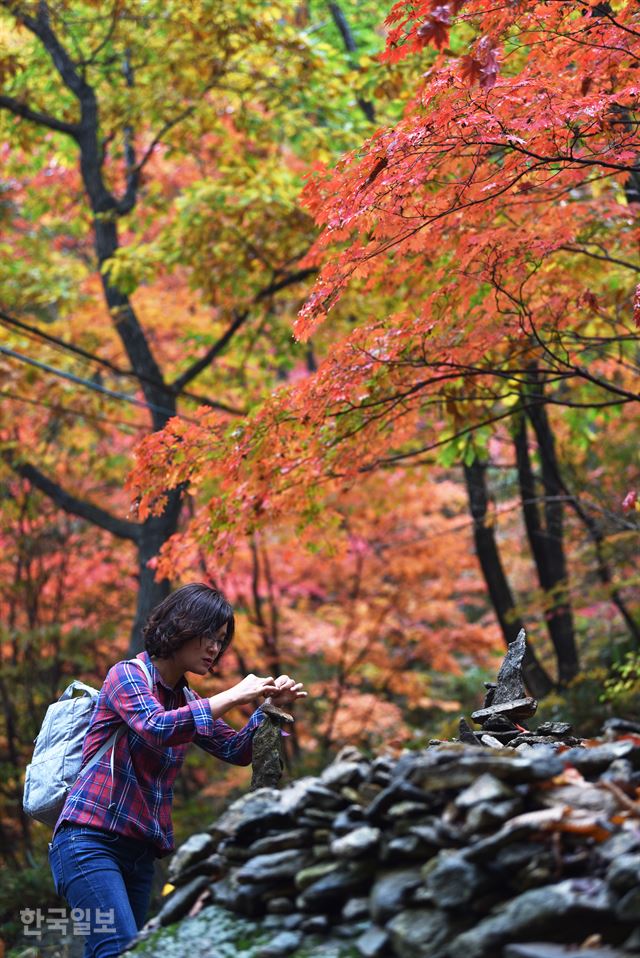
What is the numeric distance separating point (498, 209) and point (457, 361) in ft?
2.64

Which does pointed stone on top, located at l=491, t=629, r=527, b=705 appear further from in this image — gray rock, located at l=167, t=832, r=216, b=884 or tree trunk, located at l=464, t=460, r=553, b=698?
tree trunk, located at l=464, t=460, r=553, b=698

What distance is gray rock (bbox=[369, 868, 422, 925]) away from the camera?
240 centimetres

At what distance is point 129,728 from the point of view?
10.3 feet

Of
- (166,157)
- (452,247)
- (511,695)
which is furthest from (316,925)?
(166,157)

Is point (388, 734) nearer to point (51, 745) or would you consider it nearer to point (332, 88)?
point (332, 88)

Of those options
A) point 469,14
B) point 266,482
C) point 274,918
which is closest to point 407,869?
point 274,918

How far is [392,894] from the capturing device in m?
2.41

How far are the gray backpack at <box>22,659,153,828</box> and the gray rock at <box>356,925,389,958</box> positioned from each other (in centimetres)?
111

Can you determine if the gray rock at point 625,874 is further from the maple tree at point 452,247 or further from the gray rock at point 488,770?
the maple tree at point 452,247

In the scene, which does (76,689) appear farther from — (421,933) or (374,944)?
(421,933)

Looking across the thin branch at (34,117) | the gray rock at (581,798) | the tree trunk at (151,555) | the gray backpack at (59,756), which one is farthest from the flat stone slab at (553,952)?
the thin branch at (34,117)

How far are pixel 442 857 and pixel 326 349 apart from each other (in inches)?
303

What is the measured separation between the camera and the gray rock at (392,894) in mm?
2400

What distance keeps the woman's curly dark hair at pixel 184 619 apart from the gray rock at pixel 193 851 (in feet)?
1.99
